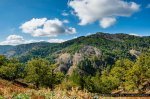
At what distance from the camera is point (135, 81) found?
9762cm

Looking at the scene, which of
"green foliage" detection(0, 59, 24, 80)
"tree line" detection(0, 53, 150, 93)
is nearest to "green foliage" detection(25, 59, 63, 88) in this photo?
"tree line" detection(0, 53, 150, 93)

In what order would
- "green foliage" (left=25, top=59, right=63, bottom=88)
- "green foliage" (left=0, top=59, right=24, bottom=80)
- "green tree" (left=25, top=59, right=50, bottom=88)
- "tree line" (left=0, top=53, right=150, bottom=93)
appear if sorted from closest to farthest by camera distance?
"tree line" (left=0, top=53, right=150, bottom=93) → "green tree" (left=25, top=59, right=50, bottom=88) → "green foliage" (left=25, top=59, right=63, bottom=88) → "green foliage" (left=0, top=59, right=24, bottom=80)

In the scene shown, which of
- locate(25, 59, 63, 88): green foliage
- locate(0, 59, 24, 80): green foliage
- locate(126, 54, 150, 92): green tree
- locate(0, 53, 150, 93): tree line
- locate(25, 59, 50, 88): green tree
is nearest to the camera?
locate(126, 54, 150, 92): green tree

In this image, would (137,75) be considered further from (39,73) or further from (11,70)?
(11,70)

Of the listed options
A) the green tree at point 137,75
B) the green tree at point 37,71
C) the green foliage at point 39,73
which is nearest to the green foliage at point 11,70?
the green foliage at point 39,73

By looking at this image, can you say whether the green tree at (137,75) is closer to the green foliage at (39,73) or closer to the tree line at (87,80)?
the tree line at (87,80)

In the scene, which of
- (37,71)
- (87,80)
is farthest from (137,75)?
(87,80)

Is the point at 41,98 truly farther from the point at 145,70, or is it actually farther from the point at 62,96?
the point at 145,70

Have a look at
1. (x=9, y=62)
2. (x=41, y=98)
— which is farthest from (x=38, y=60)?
(x=41, y=98)

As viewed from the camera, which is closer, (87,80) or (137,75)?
(137,75)

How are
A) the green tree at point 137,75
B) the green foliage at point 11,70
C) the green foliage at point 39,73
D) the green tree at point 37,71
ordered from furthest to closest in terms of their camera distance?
the green foliage at point 11,70, the green foliage at point 39,73, the green tree at point 37,71, the green tree at point 137,75

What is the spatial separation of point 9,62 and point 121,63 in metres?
51.2

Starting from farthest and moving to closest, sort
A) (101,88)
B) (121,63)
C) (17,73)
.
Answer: (101,88) → (17,73) → (121,63)

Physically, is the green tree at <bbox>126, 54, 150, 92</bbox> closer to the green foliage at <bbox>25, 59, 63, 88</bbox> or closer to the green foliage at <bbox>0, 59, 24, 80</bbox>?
the green foliage at <bbox>25, 59, 63, 88</bbox>
